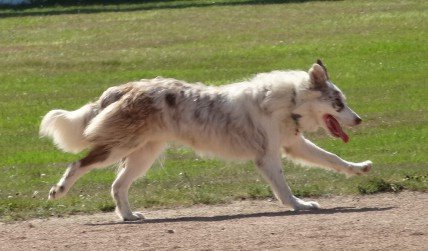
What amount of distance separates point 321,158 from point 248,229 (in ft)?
7.03

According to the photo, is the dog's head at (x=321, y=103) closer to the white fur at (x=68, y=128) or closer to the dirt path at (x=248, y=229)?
the dirt path at (x=248, y=229)

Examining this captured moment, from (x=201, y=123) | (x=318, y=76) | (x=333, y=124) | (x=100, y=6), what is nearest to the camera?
(x=201, y=123)

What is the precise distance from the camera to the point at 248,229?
10672 mm

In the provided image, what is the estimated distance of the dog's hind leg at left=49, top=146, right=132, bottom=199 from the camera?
474 inches

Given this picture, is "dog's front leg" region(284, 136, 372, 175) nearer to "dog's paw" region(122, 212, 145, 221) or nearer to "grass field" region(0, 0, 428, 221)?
"grass field" region(0, 0, 428, 221)

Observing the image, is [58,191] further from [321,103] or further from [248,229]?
[321,103]

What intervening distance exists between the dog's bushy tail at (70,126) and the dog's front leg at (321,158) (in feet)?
6.81

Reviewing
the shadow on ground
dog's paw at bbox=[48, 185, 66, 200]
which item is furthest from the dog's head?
the shadow on ground

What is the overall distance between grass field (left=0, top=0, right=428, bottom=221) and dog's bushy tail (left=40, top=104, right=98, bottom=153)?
678mm

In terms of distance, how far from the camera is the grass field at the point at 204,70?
44.6ft

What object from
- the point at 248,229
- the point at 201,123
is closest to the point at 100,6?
the point at 201,123

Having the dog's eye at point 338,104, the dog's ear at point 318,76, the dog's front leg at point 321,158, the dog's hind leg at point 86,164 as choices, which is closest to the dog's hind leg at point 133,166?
the dog's hind leg at point 86,164

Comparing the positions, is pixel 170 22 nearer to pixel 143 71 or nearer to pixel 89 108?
pixel 143 71

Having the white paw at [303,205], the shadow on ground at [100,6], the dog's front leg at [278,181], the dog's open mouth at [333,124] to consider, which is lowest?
the white paw at [303,205]
